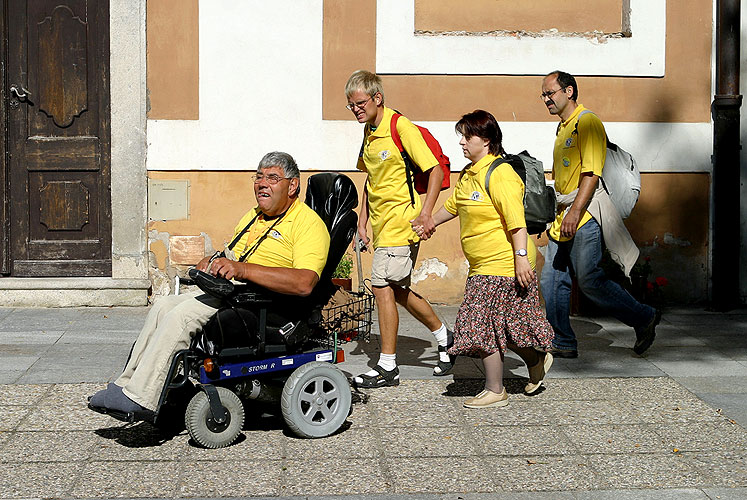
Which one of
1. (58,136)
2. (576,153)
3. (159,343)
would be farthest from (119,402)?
(58,136)

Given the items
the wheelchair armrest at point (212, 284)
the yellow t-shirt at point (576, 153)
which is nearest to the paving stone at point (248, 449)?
the wheelchair armrest at point (212, 284)

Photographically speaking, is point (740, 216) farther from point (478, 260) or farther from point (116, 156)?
point (116, 156)

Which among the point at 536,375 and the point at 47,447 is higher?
the point at 536,375

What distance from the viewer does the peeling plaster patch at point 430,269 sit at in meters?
8.77

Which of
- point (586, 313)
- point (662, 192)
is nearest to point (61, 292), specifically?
point (586, 313)

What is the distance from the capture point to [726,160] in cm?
875

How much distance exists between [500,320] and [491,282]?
21 cm

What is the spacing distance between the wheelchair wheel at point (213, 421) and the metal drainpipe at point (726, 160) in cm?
513

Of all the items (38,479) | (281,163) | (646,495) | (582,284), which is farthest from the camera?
(582,284)

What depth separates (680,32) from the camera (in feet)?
28.8

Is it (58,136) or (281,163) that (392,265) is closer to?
(281,163)

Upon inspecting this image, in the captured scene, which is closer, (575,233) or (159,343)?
(159,343)

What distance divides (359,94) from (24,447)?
2.61m

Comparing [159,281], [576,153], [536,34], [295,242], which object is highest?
[536,34]
